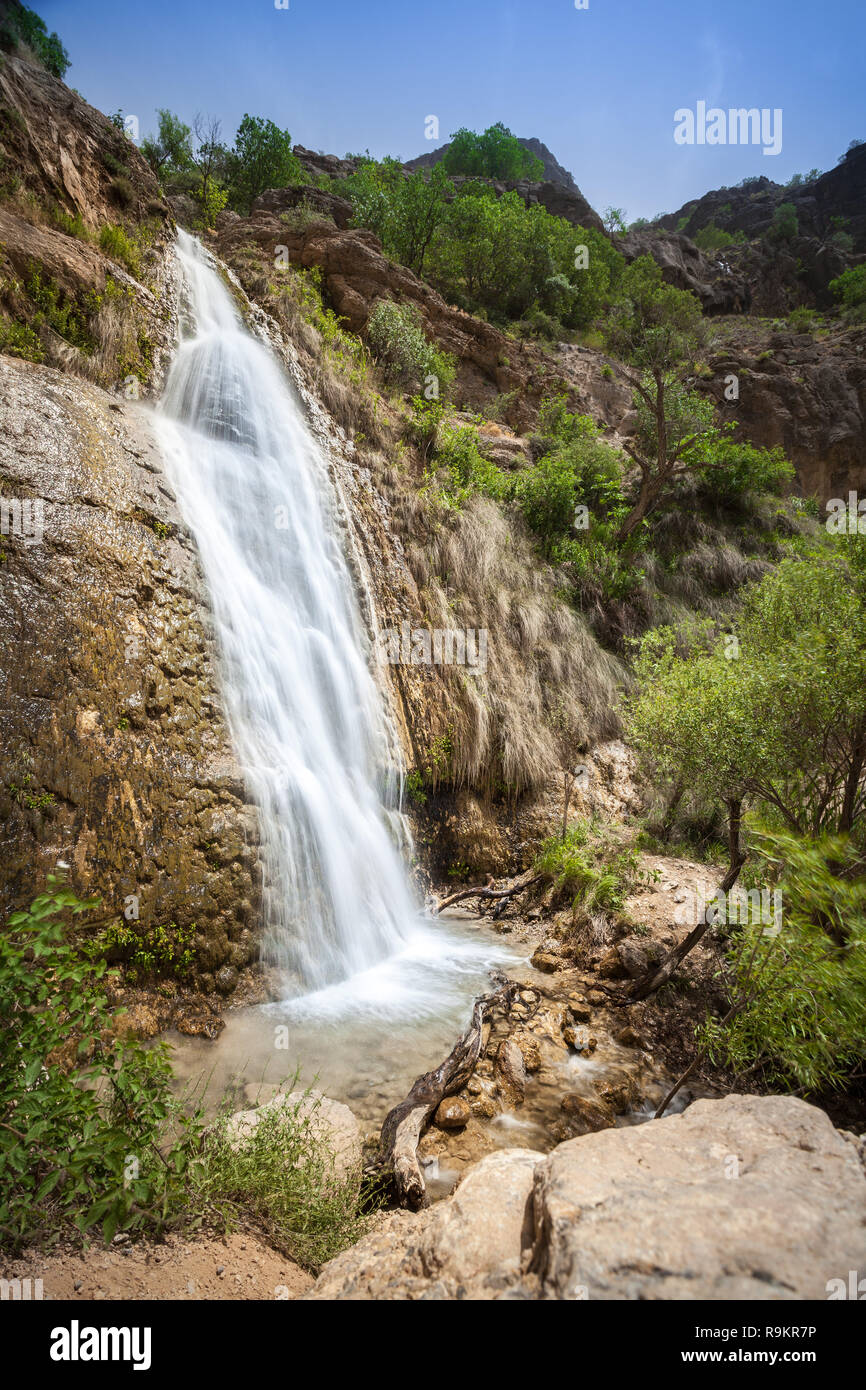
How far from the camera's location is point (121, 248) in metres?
9.26

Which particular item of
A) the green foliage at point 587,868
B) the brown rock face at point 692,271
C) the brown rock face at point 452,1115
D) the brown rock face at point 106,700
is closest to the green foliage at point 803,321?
the brown rock face at point 692,271

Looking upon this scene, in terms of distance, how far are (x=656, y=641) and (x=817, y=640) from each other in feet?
9.80

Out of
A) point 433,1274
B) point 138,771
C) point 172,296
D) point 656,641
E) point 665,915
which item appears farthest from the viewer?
point 172,296

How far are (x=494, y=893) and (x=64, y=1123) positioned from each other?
6.76m

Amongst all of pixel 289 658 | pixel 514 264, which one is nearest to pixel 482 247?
pixel 514 264

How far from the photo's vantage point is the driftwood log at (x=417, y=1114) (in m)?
3.45

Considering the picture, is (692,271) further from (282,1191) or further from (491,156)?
(282,1191)

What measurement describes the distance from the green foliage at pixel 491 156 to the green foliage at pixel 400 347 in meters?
35.4

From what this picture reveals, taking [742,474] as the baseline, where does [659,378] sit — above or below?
above

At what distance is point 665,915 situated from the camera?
7020mm

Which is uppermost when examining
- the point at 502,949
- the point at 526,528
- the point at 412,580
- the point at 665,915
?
the point at 526,528

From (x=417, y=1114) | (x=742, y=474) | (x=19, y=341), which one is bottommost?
(x=417, y=1114)
